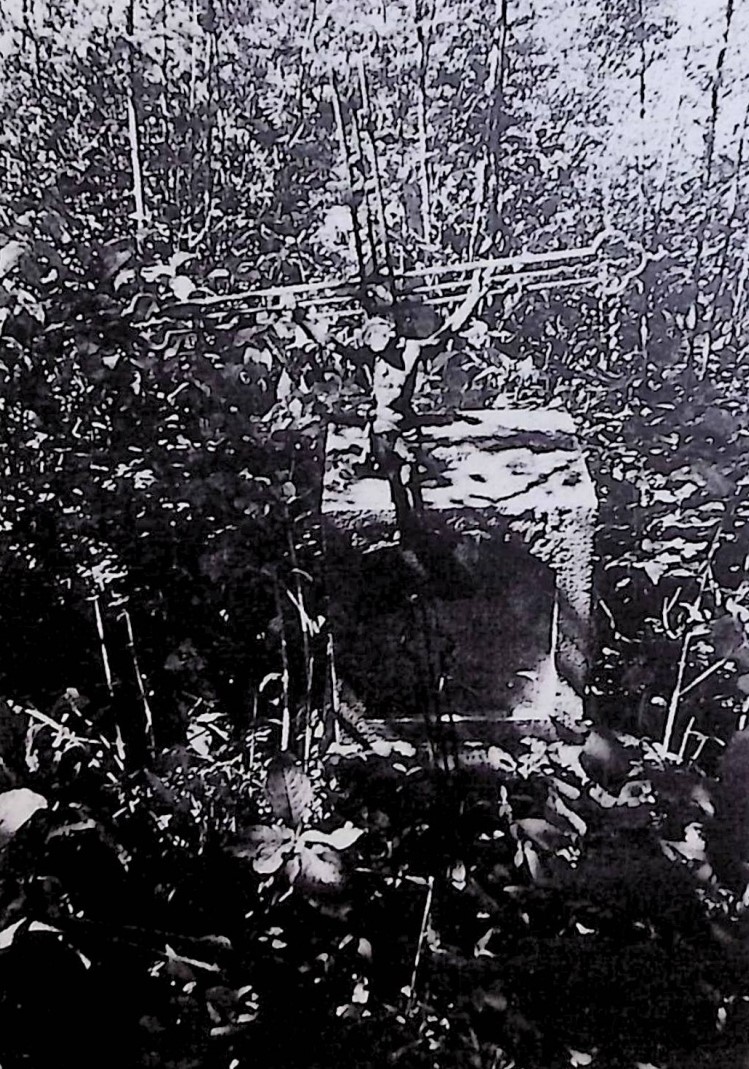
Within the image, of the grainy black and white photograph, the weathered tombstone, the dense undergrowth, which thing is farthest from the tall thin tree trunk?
the dense undergrowth

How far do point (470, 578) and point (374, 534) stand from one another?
108 mm

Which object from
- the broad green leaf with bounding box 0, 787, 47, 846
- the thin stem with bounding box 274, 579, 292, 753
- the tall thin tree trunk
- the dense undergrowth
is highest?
the tall thin tree trunk

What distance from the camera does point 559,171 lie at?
1.11m

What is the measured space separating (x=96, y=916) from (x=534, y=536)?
606 millimetres

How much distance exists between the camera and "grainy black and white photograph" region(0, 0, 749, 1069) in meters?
1.10

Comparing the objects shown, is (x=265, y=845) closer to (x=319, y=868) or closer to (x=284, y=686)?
(x=319, y=868)

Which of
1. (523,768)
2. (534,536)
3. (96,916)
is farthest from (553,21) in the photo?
(96,916)

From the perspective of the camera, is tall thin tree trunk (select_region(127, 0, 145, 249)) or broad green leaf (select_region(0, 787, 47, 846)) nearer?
tall thin tree trunk (select_region(127, 0, 145, 249))

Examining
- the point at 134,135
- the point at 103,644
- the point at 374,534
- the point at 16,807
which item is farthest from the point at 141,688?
the point at 134,135

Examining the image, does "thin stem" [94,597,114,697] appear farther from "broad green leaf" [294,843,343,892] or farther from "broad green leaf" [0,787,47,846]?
"broad green leaf" [294,843,343,892]

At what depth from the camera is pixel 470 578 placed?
3.81 feet

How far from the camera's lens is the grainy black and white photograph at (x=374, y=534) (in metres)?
1.10

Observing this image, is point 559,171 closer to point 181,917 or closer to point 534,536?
point 534,536

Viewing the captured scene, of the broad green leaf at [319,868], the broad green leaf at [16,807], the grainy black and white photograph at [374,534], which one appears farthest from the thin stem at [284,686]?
the broad green leaf at [16,807]
